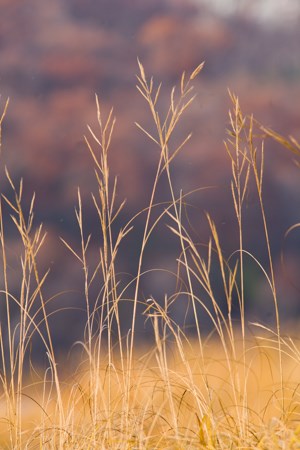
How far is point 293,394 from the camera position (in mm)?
2098

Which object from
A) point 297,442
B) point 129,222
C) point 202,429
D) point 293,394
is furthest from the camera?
point 129,222

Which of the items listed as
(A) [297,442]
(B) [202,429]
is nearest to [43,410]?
(B) [202,429]

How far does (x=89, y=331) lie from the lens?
2.29 meters

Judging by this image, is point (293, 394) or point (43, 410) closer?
point (293, 394)

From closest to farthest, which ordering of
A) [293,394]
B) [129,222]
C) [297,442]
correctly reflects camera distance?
[297,442], [293,394], [129,222]

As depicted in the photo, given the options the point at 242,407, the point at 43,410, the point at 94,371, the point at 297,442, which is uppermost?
the point at 297,442

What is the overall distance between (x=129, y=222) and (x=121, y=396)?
479mm

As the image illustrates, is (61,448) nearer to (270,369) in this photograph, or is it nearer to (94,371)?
(94,371)

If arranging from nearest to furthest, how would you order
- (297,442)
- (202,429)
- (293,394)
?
1. (297,442)
2. (202,429)
3. (293,394)

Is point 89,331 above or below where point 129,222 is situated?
below

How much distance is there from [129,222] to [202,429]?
24.1 inches

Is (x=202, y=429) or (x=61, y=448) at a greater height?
(x=202, y=429)

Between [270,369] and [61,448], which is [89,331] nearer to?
[61,448]

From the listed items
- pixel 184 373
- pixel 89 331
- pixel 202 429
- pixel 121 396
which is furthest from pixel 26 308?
pixel 202 429
